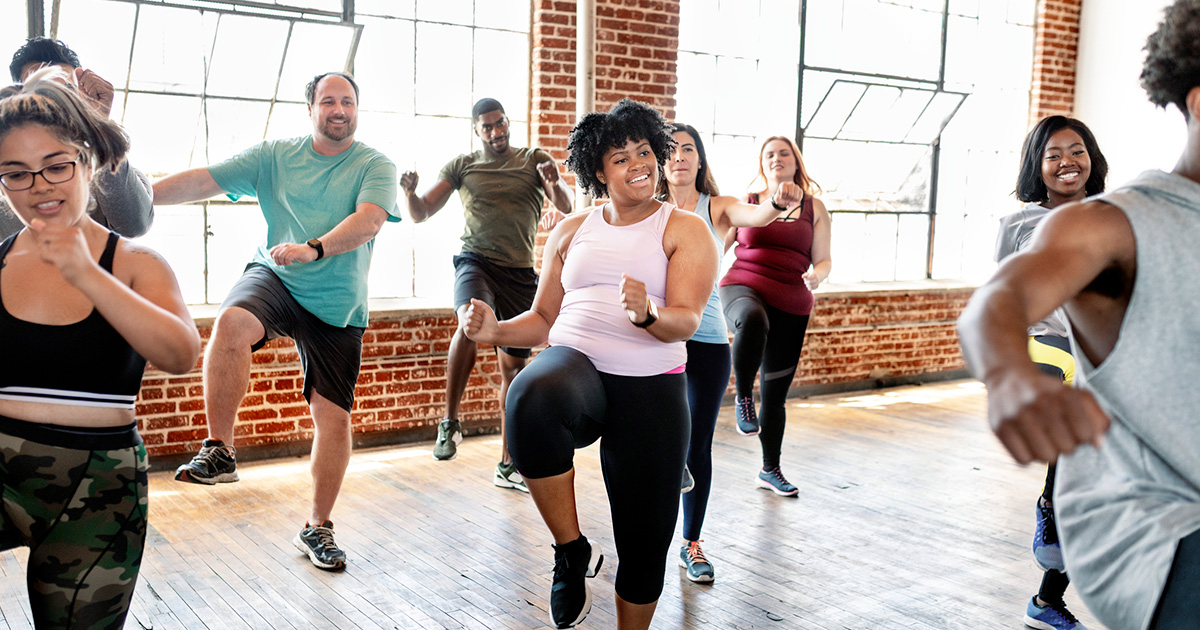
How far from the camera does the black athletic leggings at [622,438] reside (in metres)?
2.29

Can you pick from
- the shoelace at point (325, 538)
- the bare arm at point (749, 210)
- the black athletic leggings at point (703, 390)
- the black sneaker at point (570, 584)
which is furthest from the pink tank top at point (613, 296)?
the shoelace at point (325, 538)

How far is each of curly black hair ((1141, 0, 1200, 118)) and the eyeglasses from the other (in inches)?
70.8

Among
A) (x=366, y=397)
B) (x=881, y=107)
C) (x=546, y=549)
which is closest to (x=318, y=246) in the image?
(x=546, y=549)

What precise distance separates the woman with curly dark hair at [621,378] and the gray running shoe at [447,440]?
84.7 inches

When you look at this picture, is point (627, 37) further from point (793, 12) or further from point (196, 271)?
point (196, 271)

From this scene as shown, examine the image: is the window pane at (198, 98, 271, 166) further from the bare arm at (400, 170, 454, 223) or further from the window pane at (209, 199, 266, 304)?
the bare arm at (400, 170, 454, 223)

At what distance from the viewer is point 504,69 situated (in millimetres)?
5945

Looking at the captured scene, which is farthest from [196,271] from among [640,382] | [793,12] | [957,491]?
[793,12]

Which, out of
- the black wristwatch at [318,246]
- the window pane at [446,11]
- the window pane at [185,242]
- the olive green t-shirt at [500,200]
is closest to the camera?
the black wristwatch at [318,246]

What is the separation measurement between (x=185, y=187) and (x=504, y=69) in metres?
2.96

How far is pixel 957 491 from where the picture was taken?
189 inches

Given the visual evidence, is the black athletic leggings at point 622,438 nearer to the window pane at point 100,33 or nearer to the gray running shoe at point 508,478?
the gray running shoe at point 508,478

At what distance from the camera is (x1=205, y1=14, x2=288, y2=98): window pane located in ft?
16.6

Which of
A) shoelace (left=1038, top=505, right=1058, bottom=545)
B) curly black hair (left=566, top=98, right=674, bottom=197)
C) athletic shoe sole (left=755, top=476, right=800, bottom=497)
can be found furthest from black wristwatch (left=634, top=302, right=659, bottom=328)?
athletic shoe sole (left=755, top=476, right=800, bottom=497)
